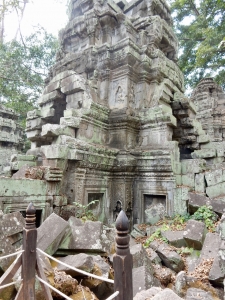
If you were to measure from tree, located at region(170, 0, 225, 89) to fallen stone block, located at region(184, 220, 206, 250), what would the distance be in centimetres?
762

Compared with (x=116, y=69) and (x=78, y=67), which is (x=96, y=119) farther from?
(x=78, y=67)

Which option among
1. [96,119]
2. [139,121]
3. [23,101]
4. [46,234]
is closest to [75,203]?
[46,234]

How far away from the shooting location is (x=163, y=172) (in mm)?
5434

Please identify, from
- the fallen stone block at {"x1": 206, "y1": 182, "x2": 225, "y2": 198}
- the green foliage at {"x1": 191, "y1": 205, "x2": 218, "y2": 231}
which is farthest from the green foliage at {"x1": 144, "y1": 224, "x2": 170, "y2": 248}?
the fallen stone block at {"x1": 206, "y1": 182, "x2": 225, "y2": 198}

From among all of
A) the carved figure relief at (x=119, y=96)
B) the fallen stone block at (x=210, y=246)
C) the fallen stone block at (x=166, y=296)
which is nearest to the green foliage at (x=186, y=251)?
the fallen stone block at (x=210, y=246)

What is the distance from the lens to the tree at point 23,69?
12.2 metres

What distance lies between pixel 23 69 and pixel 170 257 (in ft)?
41.3

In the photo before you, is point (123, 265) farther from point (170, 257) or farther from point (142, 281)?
point (170, 257)

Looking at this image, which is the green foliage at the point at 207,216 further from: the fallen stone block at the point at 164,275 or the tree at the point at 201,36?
the tree at the point at 201,36

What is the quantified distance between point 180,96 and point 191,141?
149 cm

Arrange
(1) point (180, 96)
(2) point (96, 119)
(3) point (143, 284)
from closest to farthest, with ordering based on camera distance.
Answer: (3) point (143, 284), (2) point (96, 119), (1) point (180, 96)

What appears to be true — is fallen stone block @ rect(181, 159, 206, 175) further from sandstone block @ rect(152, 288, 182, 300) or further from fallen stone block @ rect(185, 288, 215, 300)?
sandstone block @ rect(152, 288, 182, 300)

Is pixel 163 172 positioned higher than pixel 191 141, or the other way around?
pixel 191 141

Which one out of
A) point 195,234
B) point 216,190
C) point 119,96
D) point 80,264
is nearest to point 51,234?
point 80,264
